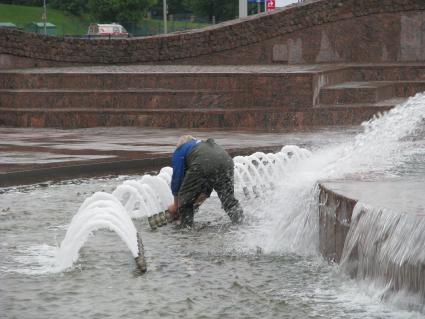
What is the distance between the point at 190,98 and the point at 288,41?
168 inches

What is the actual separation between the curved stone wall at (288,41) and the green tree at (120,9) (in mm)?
49458

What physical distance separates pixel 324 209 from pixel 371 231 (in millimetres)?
1274

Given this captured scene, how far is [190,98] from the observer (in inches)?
824

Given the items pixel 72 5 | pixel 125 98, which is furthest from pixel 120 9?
pixel 125 98

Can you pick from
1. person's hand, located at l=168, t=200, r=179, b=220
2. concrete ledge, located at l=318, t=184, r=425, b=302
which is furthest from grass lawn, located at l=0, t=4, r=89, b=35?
concrete ledge, located at l=318, t=184, r=425, b=302

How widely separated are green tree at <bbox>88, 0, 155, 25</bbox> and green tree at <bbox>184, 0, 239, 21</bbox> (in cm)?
342

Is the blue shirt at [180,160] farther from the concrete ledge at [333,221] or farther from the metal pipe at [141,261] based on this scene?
the concrete ledge at [333,221]

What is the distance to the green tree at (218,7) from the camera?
7094 centimetres

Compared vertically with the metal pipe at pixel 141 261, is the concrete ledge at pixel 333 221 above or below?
above

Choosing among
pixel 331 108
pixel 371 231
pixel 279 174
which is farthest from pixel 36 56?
pixel 371 231

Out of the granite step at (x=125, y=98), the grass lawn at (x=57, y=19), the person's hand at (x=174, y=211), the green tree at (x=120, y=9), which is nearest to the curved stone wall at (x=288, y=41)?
the granite step at (x=125, y=98)

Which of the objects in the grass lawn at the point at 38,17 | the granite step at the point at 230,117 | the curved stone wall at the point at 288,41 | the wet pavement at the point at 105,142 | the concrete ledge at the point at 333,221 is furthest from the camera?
the grass lawn at the point at 38,17

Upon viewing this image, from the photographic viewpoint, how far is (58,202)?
12.2 meters

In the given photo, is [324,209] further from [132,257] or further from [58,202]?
[58,202]
